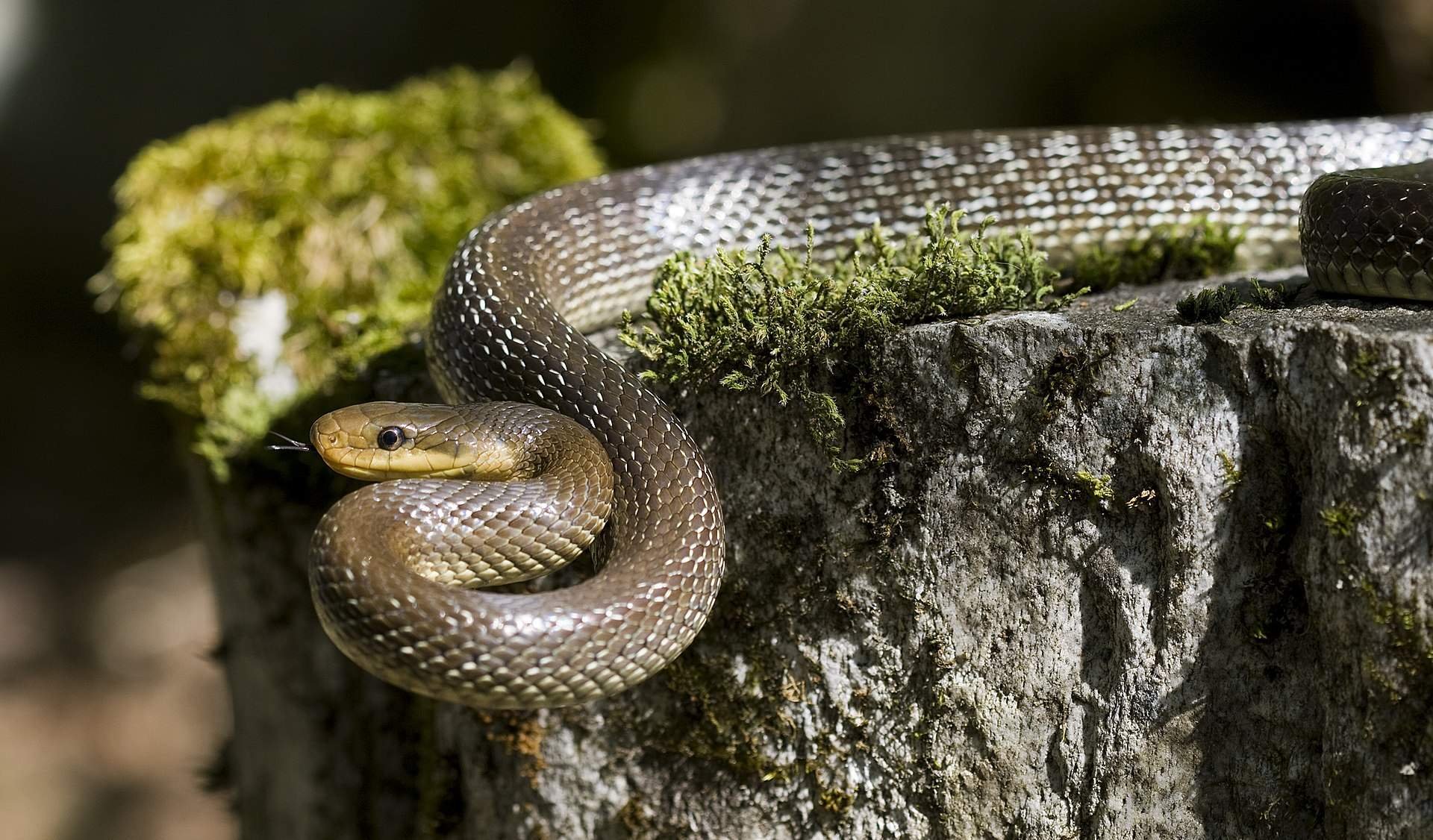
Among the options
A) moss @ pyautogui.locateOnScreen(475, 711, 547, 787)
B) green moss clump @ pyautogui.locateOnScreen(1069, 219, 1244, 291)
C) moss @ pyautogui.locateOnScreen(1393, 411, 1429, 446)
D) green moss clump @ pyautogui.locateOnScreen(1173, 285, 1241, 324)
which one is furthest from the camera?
green moss clump @ pyautogui.locateOnScreen(1069, 219, 1244, 291)

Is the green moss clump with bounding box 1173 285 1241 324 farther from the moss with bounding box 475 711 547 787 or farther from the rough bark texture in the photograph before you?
the moss with bounding box 475 711 547 787

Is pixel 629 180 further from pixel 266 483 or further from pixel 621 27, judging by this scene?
pixel 621 27

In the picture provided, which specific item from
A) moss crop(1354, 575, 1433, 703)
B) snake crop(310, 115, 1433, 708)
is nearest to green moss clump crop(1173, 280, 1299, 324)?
snake crop(310, 115, 1433, 708)

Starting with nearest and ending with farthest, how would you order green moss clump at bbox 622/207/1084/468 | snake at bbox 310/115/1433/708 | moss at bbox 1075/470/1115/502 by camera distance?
snake at bbox 310/115/1433/708 < moss at bbox 1075/470/1115/502 < green moss clump at bbox 622/207/1084/468

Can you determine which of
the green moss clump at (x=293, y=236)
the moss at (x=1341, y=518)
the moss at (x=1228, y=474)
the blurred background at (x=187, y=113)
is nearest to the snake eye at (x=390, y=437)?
the green moss clump at (x=293, y=236)

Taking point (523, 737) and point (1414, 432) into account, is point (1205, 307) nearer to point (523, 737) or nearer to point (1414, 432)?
point (1414, 432)
